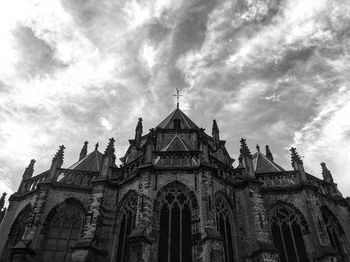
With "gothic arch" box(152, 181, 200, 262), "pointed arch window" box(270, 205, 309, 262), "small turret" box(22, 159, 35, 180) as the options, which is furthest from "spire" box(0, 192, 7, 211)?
"pointed arch window" box(270, 205, 309, 262)

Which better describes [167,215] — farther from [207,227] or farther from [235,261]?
[235,261]

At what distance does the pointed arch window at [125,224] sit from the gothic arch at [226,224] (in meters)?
4.41

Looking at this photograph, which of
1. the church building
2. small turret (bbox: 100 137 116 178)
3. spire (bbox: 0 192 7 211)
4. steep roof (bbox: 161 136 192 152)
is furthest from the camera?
spire (bbox: 0 192 7 211)

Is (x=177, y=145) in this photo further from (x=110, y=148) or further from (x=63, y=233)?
(x=63, y=233)

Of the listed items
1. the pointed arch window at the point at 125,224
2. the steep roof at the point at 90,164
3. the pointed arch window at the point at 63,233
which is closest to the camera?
the pointed arch window at the point at 125,224

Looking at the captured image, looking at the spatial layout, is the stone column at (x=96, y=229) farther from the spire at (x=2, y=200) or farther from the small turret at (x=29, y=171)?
the spire at (x=2, y=200)

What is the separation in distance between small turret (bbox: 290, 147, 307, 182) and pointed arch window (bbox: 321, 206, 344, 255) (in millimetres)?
2372

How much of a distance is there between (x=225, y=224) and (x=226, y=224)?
0.30 feet

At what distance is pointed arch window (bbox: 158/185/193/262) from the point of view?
41.3ft

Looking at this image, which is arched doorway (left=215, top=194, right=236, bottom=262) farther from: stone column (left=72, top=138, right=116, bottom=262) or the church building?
stone column (left=72, top=138, right=116, bottom=262)

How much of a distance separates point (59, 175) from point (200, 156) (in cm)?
995

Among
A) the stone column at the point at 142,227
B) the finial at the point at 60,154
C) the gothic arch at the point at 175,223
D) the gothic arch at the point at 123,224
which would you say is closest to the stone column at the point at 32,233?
the finial at the point at 60,154

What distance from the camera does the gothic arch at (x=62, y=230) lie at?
1522cm

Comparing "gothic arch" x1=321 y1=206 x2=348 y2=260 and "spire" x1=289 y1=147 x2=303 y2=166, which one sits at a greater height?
"spire" x1=289 y1=147 x2=303 y2=166
